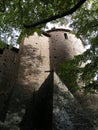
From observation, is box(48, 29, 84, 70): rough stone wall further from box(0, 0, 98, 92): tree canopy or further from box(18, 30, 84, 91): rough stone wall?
box(0, 0, 98, 92): tree canopy

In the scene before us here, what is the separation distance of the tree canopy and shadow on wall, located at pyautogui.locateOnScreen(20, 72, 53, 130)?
4.64 feet

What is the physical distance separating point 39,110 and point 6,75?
3.64 meters

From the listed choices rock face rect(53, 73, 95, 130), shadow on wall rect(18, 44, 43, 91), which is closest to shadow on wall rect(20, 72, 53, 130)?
rock face rect(53, 73, 95, 130)

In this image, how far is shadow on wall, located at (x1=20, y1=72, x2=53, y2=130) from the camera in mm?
8204

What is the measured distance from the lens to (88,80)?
9836 millimetres

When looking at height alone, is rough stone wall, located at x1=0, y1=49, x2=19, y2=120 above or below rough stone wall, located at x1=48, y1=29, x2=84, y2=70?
below

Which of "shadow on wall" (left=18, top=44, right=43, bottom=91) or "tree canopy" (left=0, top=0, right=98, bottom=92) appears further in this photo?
"shadow on wall" (left=18, top=44, right=43, bottom=91)

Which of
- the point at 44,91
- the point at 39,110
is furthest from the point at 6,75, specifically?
the point at 39,110

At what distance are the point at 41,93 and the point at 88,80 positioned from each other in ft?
7.68

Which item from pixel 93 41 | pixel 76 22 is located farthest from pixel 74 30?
pixel 93 41

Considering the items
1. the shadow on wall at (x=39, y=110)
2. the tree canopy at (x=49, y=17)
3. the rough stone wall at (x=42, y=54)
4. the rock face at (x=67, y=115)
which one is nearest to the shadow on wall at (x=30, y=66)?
the rough stone wall at (x=42, y=54)

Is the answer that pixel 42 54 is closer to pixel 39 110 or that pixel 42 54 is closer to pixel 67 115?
pixel 39 110

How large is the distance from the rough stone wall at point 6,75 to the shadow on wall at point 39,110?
1328 millimetres

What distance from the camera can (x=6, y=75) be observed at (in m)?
12.2
